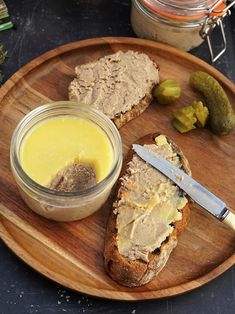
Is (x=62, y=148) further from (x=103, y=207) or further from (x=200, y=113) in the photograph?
(x=200, y=113)

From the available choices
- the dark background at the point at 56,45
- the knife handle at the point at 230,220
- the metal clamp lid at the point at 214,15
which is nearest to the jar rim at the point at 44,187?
the dark background at the point at 56,45

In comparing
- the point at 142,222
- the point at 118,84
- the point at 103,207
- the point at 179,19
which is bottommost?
the point at 103,207

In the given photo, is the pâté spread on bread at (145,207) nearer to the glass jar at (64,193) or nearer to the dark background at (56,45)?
the glass jar at (64,193)

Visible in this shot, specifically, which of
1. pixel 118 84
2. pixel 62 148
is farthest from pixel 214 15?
pixel 62 148

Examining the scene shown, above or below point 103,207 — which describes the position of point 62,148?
above

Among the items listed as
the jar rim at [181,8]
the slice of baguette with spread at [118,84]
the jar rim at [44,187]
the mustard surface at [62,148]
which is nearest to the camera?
the jar rim at [44,187]

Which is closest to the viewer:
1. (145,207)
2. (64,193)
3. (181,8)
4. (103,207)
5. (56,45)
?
(64,193)

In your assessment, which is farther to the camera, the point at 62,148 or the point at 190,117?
the point at 190,117

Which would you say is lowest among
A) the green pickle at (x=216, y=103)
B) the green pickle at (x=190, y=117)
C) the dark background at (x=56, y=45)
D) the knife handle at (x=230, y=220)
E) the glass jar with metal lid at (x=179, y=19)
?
the dark background at (x=56, y=45)
